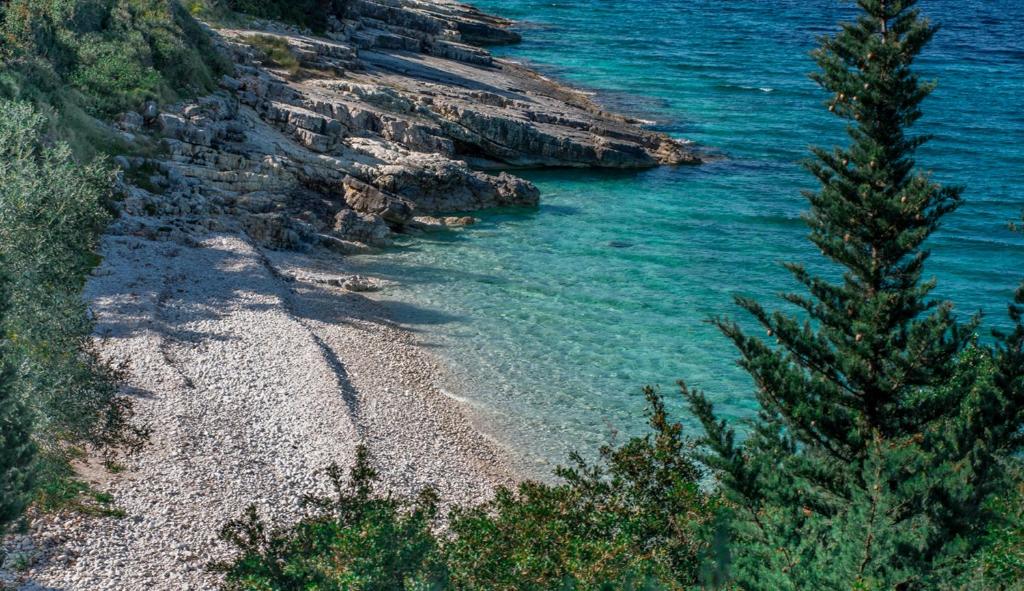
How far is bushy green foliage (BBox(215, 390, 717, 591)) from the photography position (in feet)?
34.7

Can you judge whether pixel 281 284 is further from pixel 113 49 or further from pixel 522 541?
pixel 522 541

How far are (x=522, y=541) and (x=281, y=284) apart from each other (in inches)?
722

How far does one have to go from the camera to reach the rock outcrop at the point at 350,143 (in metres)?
32.7

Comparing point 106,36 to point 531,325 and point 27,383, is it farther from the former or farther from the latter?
point 27,383

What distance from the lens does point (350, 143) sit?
128 ft

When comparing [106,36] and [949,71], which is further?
[949,71]

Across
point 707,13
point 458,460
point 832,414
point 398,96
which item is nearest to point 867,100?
point 832,414

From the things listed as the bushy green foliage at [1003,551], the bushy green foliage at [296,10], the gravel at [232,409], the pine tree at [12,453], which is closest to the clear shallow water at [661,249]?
the gravel at [232,409]

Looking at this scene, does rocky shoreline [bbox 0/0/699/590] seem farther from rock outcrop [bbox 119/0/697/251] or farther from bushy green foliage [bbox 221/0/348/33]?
bushy green foliage [bbox 221/0/348/33]

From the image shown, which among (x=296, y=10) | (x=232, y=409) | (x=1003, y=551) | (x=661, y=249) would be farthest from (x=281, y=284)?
(x=296, y=10)

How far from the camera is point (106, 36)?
117 ft

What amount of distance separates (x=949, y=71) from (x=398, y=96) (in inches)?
1756

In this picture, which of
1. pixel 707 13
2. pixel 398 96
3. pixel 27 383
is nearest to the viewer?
pixel 27 383

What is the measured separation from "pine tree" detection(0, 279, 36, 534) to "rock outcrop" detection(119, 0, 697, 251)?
17866 mm
